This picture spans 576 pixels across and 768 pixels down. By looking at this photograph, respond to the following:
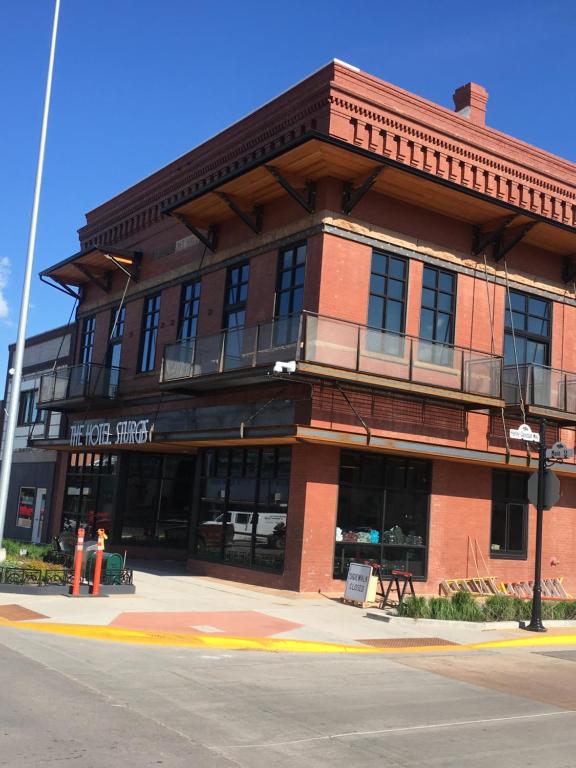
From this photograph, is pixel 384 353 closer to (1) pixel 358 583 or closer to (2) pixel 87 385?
(1) pixel 358 583

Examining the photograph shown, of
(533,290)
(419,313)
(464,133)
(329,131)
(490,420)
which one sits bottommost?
(490,420)

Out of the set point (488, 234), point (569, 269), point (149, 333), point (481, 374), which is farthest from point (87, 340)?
Result: point (569, 269)

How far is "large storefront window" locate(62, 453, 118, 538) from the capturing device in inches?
1067

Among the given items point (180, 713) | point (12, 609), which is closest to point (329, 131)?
point (12, 609)

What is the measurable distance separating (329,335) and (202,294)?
6.79 meters

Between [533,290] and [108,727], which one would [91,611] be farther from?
[533,290]

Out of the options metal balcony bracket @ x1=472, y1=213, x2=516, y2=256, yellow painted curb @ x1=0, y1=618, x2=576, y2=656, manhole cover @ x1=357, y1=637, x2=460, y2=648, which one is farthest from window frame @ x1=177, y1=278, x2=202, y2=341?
yellow painted curb @ x1=0, y1=618, x2=576, y2=656

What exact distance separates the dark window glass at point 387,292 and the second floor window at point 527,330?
3802 millimetres

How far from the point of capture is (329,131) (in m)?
19.3

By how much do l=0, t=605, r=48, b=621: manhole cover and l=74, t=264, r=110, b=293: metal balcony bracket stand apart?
673 inches

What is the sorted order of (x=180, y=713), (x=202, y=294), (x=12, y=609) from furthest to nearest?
1. (x=202, y=294)
2. (x=12, y=609)
3. (x=180, y=713)

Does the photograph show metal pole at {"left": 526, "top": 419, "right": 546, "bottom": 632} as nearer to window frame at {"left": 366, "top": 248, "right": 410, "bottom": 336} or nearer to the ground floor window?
window frame at {"left": 366, "top": 248, "right": 410, "bottom": 336}

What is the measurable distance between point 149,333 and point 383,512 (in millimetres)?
10664

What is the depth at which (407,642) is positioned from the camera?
1358cm
